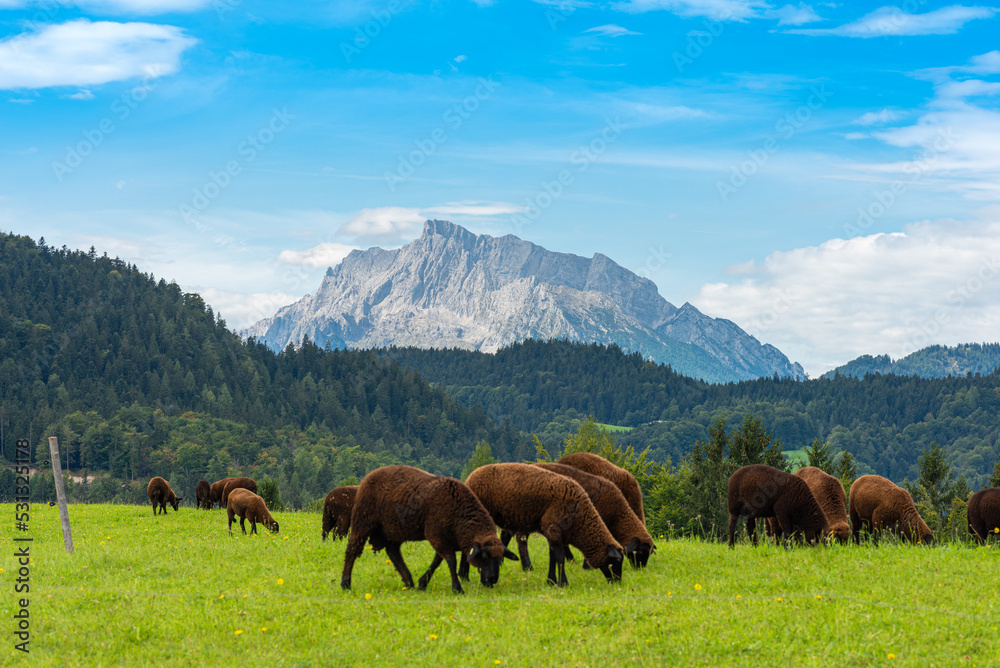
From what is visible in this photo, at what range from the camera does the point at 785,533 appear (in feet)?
65.9

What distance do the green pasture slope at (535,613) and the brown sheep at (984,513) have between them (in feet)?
8.15

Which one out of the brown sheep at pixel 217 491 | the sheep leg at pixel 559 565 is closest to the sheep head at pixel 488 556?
the sheep leg at pixel 559 565

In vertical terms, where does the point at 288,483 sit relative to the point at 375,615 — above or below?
below

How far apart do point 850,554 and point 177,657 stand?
48.4 feet

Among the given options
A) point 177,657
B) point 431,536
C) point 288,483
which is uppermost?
point 431,536

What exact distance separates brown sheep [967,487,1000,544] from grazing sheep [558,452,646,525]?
938cm

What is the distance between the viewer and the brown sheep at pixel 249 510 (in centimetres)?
2705

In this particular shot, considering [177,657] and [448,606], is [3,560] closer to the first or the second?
[177,657]

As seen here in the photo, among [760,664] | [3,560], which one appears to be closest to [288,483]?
[3,560]

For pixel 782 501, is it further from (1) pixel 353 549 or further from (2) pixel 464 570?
(1) pixel 353 549

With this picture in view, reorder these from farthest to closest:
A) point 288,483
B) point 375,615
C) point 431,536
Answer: point 288,483, point 431,536, point 375,615

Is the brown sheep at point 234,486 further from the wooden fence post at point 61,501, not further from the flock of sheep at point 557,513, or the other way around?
the flock of sheep at point 557,513

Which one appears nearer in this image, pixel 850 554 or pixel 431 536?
pixel 431 536

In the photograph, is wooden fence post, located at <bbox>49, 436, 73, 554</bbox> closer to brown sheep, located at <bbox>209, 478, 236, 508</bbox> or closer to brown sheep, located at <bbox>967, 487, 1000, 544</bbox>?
brown sheep, located at <bbox>209, 478, 236, 508</bbox>
